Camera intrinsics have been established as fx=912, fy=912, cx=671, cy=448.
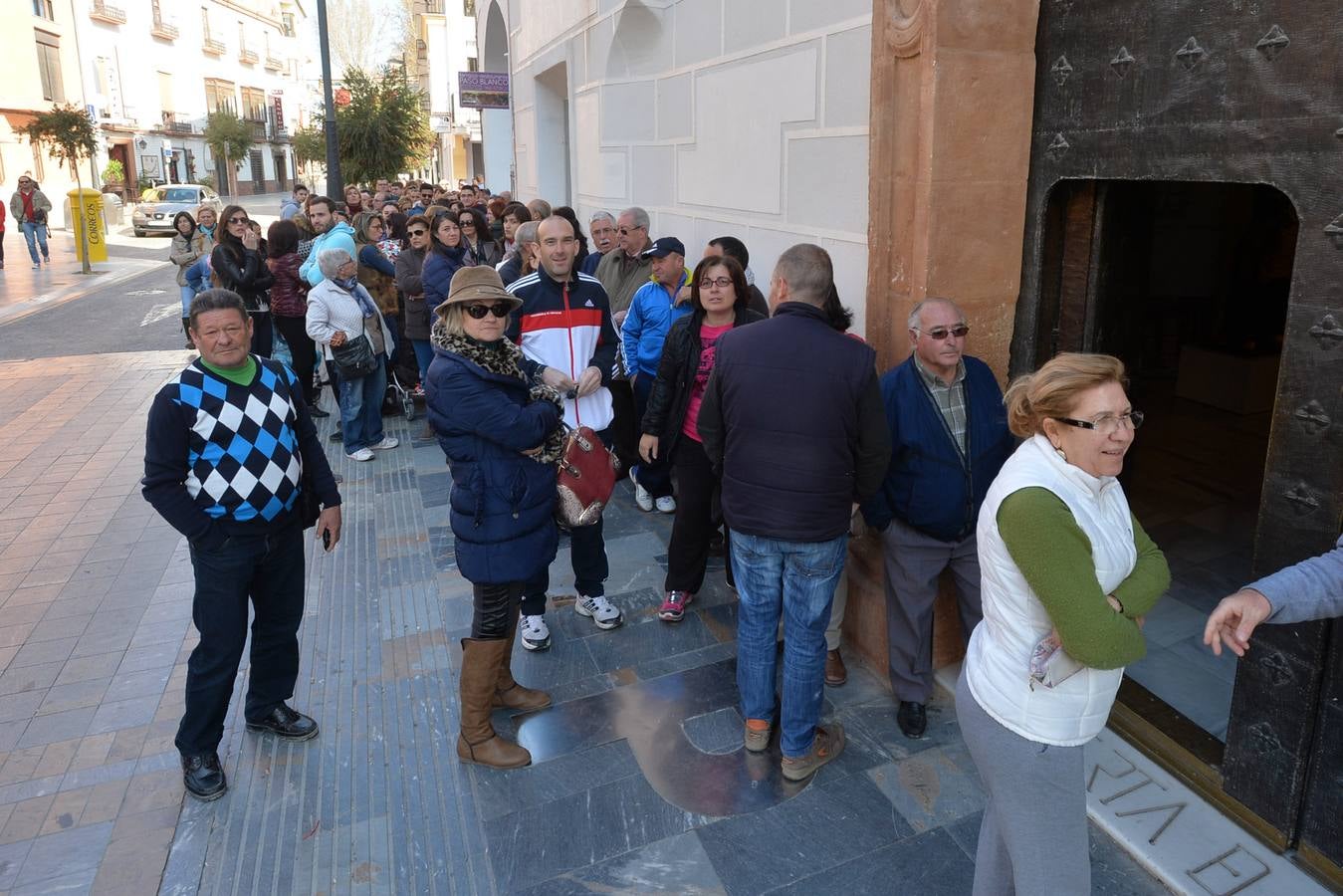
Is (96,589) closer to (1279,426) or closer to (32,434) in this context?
(32,434)

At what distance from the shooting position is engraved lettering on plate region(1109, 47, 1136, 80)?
299 centimetres

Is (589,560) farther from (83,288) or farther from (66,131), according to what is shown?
(66,131)

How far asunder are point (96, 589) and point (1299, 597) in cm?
554

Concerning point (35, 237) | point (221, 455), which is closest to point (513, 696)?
point (221, 455)

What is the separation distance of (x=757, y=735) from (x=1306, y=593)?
A: 6.53 feet

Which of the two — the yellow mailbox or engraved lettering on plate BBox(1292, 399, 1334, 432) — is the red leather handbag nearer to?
engraved lettering on plate BBox(1292, 399, 1334, 432)

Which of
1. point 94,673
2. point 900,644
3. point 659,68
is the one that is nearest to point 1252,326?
point 659,68

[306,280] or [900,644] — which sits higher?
[306,280]

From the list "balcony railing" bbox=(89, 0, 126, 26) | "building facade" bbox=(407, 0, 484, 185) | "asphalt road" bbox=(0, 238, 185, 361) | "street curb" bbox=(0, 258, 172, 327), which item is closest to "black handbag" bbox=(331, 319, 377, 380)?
"asphalt road" bbox=(0, 238, 185, 361)

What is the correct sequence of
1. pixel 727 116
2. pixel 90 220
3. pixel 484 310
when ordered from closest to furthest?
pixel 484 310, pixel 727 116, pixel 90 220

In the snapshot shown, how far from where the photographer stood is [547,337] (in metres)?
4.30

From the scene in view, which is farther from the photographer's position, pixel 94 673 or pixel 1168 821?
pixel 94 673

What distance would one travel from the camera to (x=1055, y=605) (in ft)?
6.23

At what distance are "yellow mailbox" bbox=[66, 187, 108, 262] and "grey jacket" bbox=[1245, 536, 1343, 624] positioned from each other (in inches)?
897
